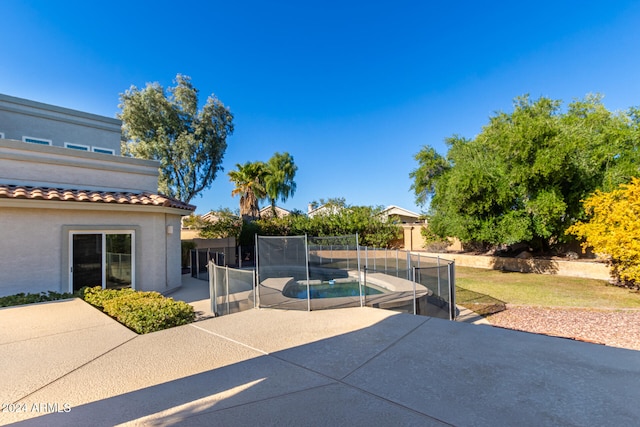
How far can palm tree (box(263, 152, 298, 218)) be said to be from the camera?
2722cm

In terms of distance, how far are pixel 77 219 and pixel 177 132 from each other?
17.2 meters

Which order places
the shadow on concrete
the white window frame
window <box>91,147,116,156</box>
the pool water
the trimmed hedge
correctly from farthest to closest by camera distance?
1. window <box>91,147,116,156</box>
2. the pool water
3. the white window frame
4. the trimmed hedge
5. the shadow on concrete

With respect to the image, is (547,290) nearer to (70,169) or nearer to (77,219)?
(77,219)

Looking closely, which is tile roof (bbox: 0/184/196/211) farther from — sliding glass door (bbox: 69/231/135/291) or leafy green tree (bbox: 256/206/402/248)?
leafy green tree (bbox: 256/206/402/248)

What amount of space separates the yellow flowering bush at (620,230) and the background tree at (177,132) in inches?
929

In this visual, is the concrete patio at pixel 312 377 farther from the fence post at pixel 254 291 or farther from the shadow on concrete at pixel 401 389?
the fence post at pixel 254 291

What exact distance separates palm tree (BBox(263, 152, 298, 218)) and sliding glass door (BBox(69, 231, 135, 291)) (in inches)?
708

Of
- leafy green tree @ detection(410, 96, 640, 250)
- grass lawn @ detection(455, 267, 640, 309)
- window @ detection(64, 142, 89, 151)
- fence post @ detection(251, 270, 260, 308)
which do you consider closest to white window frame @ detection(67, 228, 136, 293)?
fence post @ detection(251, 270, 260, 308)

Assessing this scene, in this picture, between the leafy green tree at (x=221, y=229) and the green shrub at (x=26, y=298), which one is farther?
the leafy green tree at (x=221, y=229)

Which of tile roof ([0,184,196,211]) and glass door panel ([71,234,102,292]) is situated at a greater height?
tile roof ([0,184,196,211])

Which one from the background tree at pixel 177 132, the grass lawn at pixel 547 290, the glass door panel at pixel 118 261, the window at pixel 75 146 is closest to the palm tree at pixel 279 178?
the background tree at pixel 177 132

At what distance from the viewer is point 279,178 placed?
28578 millimetres

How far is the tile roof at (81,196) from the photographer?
732 cm

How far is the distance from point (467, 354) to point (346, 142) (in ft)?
89.3
